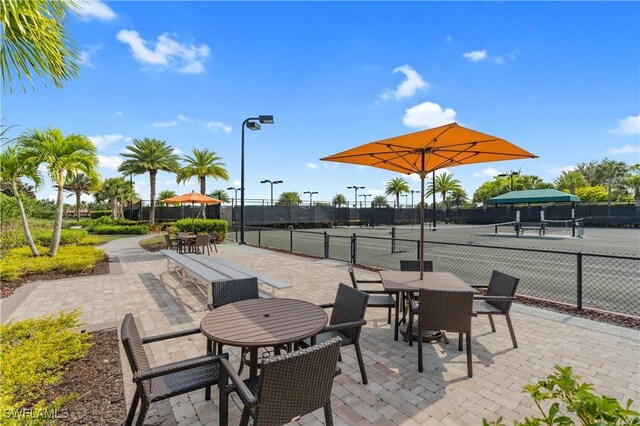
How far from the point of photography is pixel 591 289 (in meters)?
6.93

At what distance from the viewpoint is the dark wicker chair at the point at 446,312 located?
10.7 feet

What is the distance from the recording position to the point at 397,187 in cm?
5781

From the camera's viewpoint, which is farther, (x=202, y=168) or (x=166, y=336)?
(x=202, y=168)

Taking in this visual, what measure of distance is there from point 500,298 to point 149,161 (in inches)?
1228

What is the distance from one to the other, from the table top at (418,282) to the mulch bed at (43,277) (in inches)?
316

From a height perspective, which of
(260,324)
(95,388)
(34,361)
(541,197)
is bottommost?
(95,388)

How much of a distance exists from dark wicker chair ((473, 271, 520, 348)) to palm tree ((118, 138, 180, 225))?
29.0 meters

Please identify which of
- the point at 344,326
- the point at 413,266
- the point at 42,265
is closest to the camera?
the point at 344,326

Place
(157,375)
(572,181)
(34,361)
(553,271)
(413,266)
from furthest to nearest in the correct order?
(572,181) < (553,271) < (413,266) < (34,361) < (157,375)

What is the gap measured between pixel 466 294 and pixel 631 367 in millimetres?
2186

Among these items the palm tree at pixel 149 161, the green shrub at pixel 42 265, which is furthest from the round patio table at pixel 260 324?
the palm tree at pixel 149 161

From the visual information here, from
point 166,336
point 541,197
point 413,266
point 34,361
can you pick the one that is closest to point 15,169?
point 34,361

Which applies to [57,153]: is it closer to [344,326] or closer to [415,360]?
[344,326]

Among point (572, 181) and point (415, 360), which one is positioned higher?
point (572, 181)
